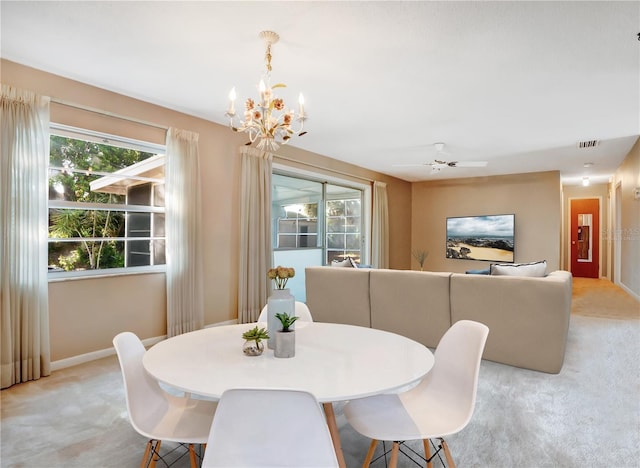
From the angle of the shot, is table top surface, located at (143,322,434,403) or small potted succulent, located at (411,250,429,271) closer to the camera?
table top surface, located at (143,322,434,403)

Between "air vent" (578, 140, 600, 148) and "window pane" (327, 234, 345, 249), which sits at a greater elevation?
"air vent" (578, 140, 600, 148)

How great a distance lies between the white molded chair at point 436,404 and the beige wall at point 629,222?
17.1 ft

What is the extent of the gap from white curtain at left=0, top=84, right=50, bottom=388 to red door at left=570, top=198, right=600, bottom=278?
35.6 feet

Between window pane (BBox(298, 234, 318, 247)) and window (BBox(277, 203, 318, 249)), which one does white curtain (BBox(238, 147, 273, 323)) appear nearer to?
window (BBox(277, 203, 318, 249))

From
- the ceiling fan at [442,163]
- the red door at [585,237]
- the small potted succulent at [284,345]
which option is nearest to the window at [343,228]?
the ceiling fan at [442,163]

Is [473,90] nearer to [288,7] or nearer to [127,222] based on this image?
[288,7]

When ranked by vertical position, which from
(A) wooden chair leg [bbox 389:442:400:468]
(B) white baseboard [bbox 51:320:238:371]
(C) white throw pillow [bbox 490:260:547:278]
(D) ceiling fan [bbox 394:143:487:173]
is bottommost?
(B) white baseboard [bbox 51:320:238:371]

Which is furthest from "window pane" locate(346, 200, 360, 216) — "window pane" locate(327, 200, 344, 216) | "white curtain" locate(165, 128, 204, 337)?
"white curtain" locate(165, 128, 204, 337)

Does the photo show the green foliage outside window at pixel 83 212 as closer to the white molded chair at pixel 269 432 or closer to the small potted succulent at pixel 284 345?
the small potted succulent at pixel 284 345

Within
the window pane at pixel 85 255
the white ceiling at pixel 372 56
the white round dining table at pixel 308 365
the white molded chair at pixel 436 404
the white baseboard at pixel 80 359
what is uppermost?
the white ceiling at pixel 372 56

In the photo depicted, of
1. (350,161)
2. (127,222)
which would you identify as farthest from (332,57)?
(350,161)

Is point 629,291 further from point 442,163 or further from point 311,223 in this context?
point 311,223

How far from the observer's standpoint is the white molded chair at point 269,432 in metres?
1.00

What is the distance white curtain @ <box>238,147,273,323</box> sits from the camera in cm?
466
